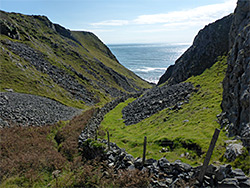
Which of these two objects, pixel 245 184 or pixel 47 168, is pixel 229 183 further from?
pixel 47 168

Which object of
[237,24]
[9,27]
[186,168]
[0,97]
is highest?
[9,27]

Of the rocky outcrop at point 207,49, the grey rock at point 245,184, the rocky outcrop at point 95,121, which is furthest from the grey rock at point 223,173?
the rocky outcrop at point 207,49

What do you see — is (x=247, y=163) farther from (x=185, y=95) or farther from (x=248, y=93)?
(x=185, y=95)

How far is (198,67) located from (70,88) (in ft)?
148

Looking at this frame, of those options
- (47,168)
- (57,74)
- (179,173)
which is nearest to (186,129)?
(179,173)

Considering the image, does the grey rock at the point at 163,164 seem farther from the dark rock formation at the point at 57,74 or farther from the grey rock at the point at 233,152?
the dark rock formation at the point at 57,74

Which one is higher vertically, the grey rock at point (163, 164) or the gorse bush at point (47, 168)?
the grey rock at point (163, 164)

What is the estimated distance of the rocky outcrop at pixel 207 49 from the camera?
4972cm

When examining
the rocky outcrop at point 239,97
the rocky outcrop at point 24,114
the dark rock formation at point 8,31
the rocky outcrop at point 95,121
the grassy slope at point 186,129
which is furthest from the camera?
the dark rock formation at point 8,31

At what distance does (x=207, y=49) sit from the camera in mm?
53188

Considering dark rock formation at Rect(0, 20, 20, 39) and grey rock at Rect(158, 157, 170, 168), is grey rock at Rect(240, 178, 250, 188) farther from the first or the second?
dark rock formation at Rect(0, 20, 20, 39)

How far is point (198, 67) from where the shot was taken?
50469 millimetres

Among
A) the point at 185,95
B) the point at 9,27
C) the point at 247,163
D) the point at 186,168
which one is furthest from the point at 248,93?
the point at 9,27

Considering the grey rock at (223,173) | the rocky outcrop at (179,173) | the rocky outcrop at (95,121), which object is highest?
the grey rock at (223,173)
